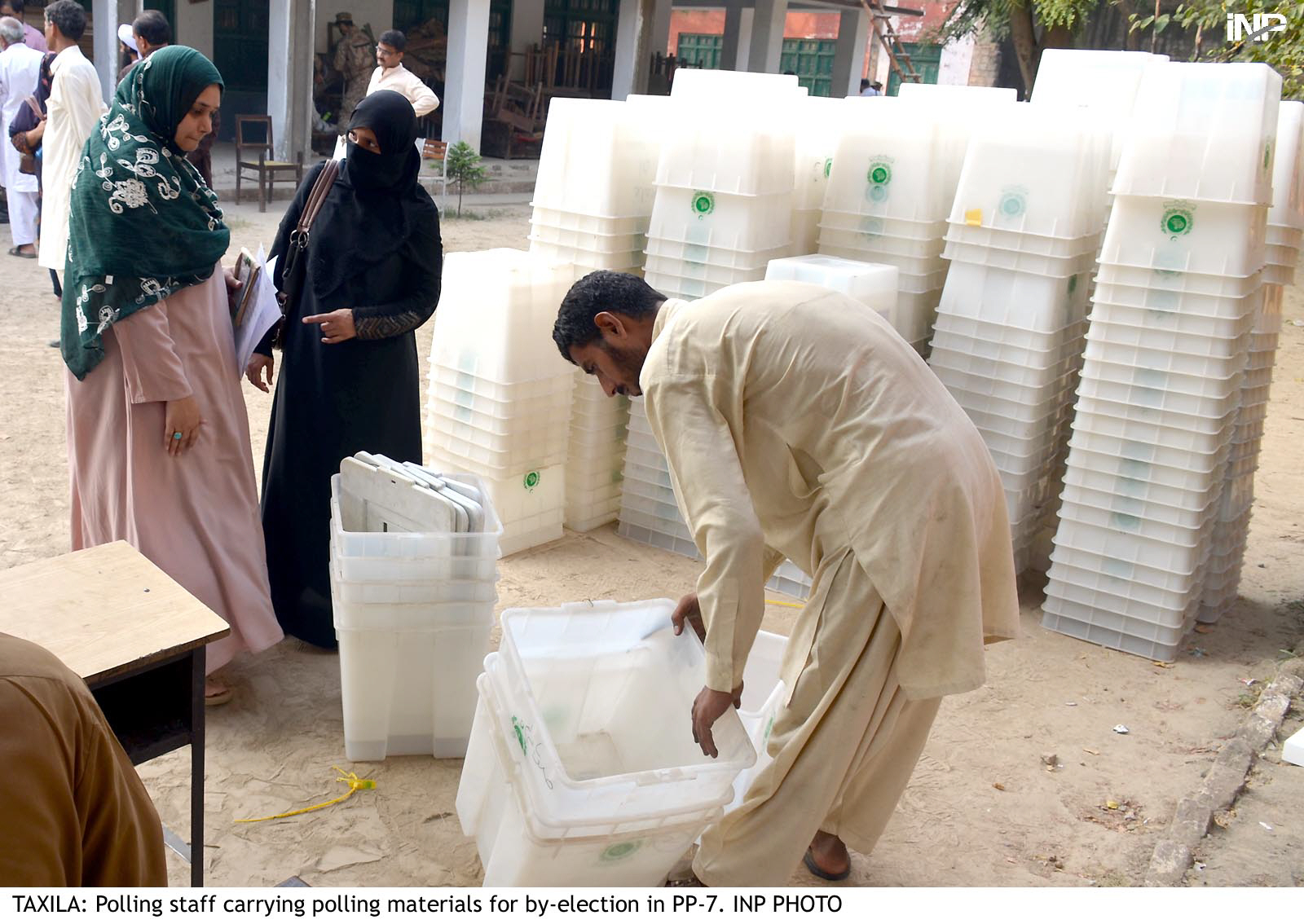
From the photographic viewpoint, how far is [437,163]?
1370 centimetres

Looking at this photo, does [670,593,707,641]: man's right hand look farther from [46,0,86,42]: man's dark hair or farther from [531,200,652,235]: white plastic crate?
[46,0,86,42]: man's dark hair

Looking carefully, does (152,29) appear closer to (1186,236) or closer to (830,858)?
(1186,236)

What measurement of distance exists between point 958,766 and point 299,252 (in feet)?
8.45

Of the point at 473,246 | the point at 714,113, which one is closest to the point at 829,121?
the point at 714,113

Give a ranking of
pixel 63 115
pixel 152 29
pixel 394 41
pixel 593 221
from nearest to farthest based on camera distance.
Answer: pixel 593 221 → pixel 152 29 → pixel 63 115 → pixel 394 41

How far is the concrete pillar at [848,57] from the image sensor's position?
20.9 meters

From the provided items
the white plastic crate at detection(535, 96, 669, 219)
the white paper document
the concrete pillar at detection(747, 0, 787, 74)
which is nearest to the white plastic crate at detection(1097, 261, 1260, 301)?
the white plastic crate at detection(535, 96, 669, 219)

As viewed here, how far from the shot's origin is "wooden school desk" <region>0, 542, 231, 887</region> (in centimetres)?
209

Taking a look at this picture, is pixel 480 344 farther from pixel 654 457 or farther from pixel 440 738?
pixel 440 738

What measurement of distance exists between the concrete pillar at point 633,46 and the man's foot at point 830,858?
48.4 ft

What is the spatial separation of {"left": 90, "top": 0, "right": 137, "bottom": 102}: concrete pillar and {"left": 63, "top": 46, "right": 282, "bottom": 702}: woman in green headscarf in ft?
30.3

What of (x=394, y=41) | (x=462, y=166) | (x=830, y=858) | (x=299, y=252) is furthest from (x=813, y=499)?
(x=462, y=166)

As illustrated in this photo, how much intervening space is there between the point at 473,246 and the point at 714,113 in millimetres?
6666

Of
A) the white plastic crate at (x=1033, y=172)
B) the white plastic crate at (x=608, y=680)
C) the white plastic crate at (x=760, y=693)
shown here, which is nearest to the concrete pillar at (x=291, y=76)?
the white plastic crate at (x=1033, y=172)
